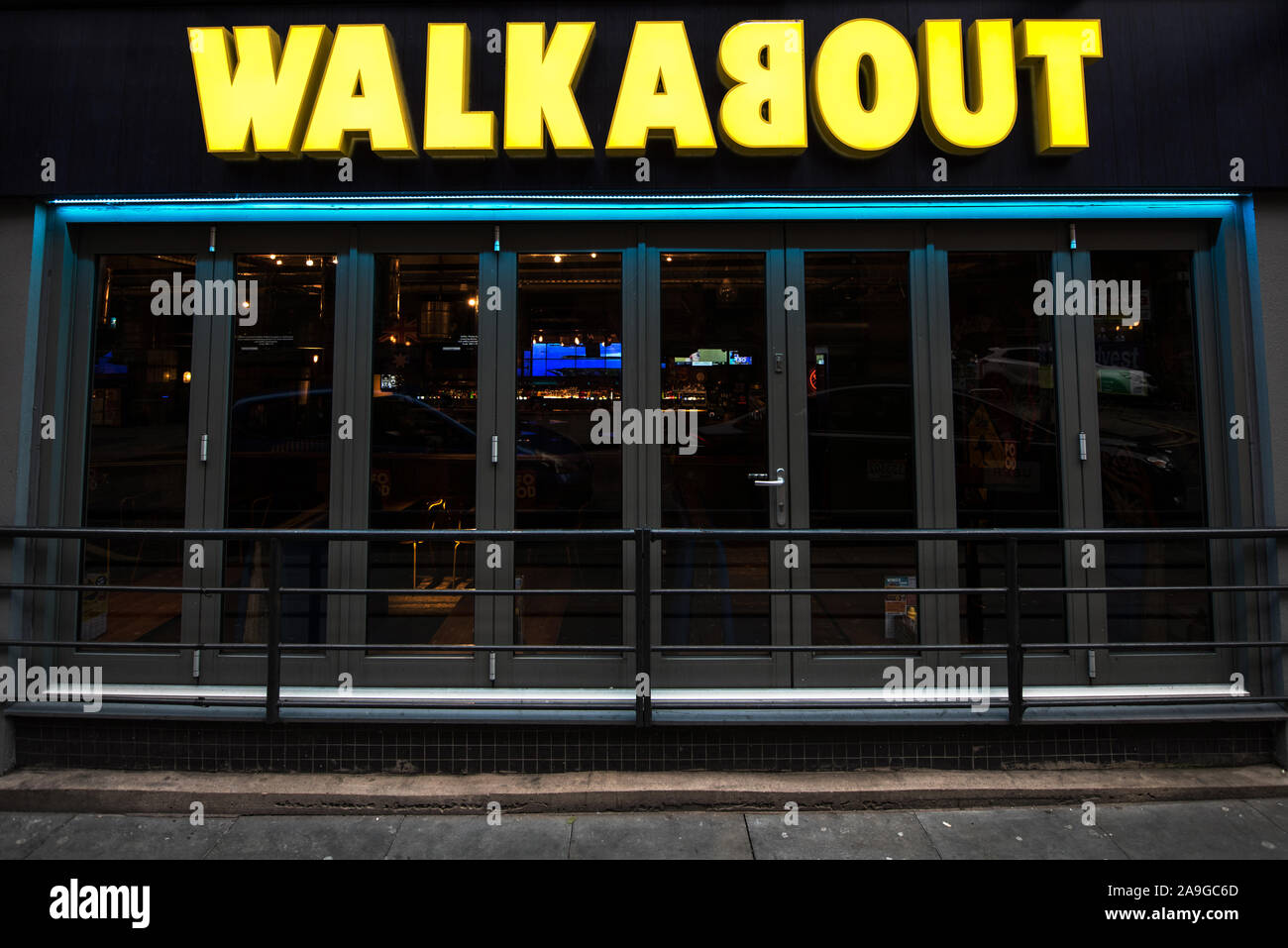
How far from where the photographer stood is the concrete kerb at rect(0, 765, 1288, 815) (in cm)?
406

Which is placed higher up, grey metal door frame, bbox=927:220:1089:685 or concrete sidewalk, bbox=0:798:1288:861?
grey metal door frame, bbox=927:220:1089:685

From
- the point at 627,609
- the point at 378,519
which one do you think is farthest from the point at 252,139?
the point at 627,609

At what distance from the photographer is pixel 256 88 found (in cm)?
452

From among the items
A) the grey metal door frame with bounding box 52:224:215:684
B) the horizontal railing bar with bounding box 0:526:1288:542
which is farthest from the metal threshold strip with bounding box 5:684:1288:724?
the horizontal railing bar with bounding box 0:526:1288:542

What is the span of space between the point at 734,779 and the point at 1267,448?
3795 millimetres

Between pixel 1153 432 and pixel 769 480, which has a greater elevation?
pixel 1153 432

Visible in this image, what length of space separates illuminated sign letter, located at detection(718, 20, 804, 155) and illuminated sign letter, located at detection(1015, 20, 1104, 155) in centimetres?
141

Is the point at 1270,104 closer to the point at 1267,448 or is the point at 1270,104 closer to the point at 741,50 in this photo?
the point at 1267,448

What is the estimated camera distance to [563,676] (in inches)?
183

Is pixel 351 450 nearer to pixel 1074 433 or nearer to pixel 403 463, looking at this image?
pixel 403 463

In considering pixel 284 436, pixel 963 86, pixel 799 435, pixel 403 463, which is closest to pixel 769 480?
pixel 799 435

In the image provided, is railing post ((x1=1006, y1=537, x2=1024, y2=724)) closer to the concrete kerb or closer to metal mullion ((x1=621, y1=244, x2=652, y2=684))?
the concrete kerb

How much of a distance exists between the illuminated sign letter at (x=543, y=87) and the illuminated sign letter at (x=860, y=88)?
1.44m

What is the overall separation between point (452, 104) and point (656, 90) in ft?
4.08
